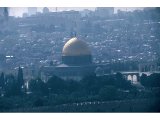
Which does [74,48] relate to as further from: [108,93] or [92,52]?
[108,93]

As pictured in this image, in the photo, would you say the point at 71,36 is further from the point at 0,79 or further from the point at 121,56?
the point at 0,79

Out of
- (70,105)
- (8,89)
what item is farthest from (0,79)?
(70,105)

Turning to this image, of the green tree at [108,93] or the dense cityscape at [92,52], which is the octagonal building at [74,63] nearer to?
the dense cityscape at [92,52]

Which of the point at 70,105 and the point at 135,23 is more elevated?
the point at 135,23

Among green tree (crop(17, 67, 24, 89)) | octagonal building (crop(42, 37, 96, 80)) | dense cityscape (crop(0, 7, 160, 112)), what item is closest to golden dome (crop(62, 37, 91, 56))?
octagonal building (crop(42, 37, 96, 80))

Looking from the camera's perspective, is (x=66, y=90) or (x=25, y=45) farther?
(x=25, y=45)

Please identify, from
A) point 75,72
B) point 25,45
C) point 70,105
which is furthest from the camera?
point 25,45

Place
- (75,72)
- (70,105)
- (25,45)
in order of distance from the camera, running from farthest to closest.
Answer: (25,45)
(75,72)
(70,105)

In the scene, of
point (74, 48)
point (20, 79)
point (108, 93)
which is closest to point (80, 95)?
point (108, 93)
